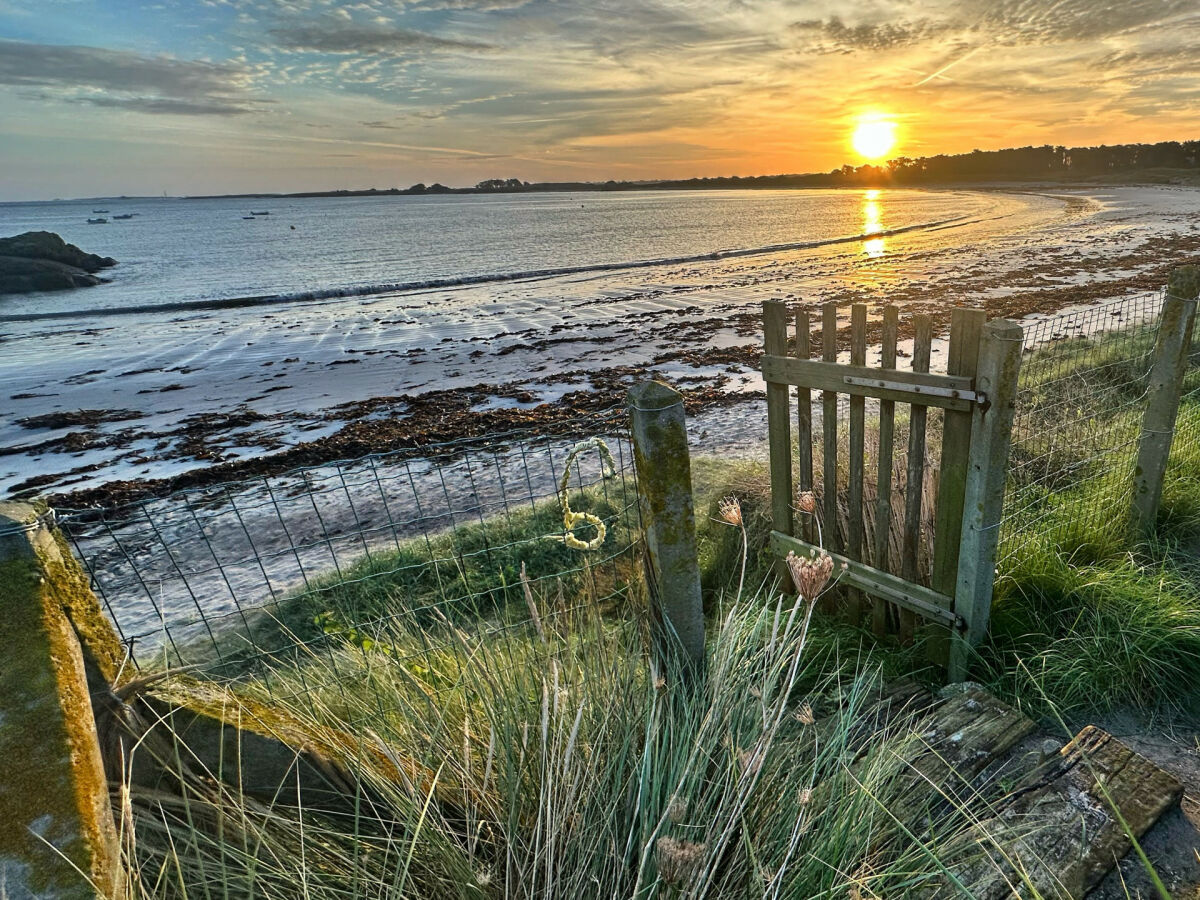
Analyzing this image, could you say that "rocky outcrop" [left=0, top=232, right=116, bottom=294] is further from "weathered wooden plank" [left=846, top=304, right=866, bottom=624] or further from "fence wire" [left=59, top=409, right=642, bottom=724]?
"weathered wooden plank" [left=846, top=304, right=866, bottom=624]

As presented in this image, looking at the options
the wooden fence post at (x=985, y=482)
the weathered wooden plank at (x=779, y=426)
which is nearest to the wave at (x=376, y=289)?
the weathered wooden plank at (x=779, y=426)

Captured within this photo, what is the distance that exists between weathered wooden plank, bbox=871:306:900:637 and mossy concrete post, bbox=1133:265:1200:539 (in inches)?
78.2

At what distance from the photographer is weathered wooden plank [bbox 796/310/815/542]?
12.6 ft

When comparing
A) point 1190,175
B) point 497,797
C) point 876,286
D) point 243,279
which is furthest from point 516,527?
point 1190,175

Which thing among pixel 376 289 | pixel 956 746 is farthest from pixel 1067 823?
pixel 376 289

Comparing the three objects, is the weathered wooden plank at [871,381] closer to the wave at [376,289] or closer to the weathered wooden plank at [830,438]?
the weathered wooden plank at [830,438]

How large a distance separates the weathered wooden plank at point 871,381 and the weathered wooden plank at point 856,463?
7 cm

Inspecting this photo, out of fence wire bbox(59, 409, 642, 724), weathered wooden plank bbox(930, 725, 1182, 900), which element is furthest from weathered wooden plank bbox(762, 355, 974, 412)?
weathered wooden plank bbox(930, 725, 1182, 900)

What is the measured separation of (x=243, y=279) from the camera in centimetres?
3228

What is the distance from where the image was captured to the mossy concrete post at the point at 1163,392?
4.24m

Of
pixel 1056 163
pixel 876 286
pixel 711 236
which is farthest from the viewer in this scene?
pixel 1056 163

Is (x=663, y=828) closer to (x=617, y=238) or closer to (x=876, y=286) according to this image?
(x=876, y=286)

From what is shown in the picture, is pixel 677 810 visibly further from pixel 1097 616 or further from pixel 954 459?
pixel 1097 616

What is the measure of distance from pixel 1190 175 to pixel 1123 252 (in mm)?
78254
